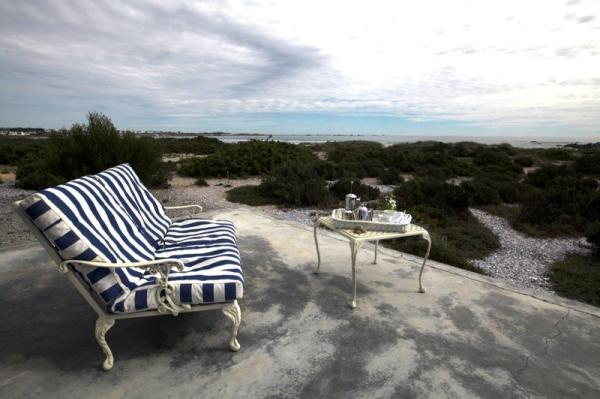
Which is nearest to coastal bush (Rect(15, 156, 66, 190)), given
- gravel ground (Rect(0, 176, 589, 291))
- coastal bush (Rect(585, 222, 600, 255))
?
gravel ground (Rect(0, 176, 589, 291))

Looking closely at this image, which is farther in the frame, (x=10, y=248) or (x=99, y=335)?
(x=10, y=248)

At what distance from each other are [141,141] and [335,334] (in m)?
8.47

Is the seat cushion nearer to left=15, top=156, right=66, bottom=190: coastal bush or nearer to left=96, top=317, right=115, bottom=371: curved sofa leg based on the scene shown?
left=96, top=317, right=115, bottom=371: curved sofa leg

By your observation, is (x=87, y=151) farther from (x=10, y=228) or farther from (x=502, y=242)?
(x=502, y=242)

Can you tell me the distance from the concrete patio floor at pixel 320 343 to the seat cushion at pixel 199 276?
445mm

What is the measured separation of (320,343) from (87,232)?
68.5 inches

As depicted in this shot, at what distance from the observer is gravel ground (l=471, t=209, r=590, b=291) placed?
14.4ft

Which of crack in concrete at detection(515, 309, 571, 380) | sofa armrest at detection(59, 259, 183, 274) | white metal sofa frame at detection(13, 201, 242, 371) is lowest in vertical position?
crack in concrete at detection(515, 309, 571, 380)

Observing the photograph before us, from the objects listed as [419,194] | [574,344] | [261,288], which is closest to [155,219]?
[261,288]

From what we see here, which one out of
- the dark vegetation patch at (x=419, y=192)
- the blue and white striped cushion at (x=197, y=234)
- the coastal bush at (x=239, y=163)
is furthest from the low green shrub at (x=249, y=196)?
the blue and white striped cushion at (x=197, y=234)

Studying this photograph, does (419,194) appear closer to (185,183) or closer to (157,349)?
(157,349)

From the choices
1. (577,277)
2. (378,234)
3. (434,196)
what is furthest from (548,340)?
(434,196)

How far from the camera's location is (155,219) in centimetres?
349

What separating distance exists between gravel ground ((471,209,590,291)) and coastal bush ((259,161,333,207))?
3.69m
